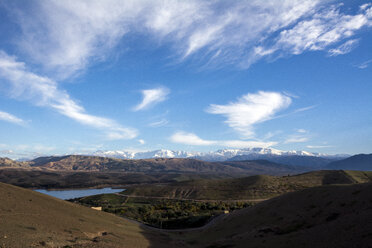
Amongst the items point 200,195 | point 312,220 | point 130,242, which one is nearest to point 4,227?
point 130,242

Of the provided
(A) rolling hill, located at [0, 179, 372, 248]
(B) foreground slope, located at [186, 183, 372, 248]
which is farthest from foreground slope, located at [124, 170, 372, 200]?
(A) rolling hill, located at [0, 179, 372, 248]

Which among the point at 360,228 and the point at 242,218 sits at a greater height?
the point at 360,228

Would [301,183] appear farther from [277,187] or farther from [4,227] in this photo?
[4,227]

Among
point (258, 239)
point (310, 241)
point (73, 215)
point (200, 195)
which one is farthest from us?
point (200, 195)

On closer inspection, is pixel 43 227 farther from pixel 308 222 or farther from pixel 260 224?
pixel 308 222

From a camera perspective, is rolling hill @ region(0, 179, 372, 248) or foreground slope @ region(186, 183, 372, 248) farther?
rolling hill @ region(0, 179, 372, 248)

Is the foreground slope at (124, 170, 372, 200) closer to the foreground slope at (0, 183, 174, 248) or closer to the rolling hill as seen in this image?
the rolling hill

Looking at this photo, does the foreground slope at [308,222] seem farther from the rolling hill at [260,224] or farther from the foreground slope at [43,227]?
the foreground slope at [43,227]

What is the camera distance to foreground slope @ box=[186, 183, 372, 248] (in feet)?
90.2

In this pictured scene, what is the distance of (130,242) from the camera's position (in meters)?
37.1

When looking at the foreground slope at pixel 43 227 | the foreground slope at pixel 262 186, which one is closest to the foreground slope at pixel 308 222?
the foreground slope at pixel 43 227

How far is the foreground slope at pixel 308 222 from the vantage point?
27.5m

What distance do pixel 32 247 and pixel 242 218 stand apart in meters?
41.9

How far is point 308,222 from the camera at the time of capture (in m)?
38.6
